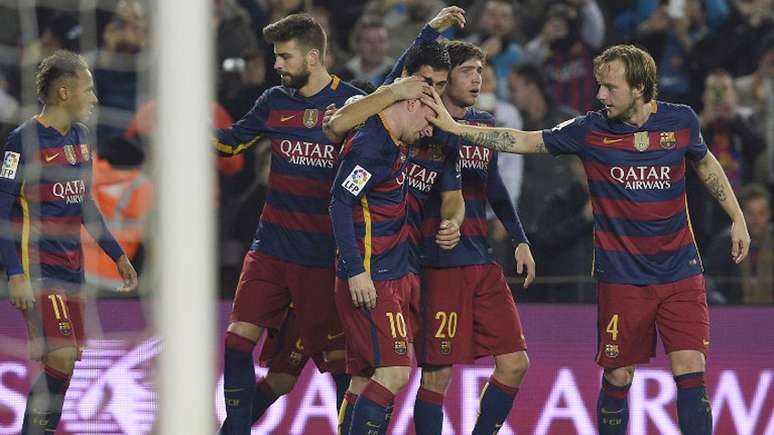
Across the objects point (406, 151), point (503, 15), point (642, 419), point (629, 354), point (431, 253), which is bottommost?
point (642, 419)

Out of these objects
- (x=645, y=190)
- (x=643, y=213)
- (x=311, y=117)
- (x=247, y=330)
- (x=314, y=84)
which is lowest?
(x=247, y=330)

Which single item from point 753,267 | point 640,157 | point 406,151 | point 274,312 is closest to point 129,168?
point 274,312

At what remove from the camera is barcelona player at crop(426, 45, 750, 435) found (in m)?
6.84

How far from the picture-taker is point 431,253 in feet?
23.9

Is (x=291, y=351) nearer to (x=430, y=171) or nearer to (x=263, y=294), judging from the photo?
(x=263, y=294)

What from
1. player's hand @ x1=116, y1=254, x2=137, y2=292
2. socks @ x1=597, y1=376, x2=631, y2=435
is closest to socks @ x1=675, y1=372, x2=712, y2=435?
socks @ x1=597, y1=376, x2=631, y2=435

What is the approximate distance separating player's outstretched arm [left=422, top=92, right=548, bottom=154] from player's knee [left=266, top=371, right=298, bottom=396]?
4.81 ft

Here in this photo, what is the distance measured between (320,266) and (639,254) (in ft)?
4.74

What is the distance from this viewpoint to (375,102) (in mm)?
6516

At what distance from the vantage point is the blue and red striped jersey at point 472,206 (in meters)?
7.28

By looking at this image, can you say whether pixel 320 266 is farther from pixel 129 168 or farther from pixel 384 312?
pixel 129 168

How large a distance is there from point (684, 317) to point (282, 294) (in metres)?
1.82

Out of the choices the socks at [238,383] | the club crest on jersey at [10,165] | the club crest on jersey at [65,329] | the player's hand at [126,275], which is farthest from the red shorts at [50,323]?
the socks at [238,383]

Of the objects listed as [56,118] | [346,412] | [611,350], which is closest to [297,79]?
[56,118]
